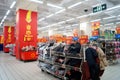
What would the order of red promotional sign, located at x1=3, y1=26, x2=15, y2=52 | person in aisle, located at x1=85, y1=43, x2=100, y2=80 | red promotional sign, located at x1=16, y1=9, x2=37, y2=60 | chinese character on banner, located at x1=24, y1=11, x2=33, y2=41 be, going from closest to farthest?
1. person in aisle, located at x1=85, y1=43, x2=100, y2=80
2. red promotional sign, located at x1=16, y1=9, x2=37, y2=60
3. chinese character on banner, located at x1=24, y1=11, x2=33, y2=41
4. red promotional sign, located at x1=3, y1=26, x2=15, y2=52

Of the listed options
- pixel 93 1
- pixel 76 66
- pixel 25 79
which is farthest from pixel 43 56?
pixel 93 1

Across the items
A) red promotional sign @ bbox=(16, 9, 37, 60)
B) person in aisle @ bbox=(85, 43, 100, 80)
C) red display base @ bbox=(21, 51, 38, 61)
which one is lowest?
red display base @ bbox=(21, 51, 38, 61)

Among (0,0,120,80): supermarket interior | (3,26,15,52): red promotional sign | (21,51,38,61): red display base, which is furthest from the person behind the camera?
(3,26,15,52): red promotional sign

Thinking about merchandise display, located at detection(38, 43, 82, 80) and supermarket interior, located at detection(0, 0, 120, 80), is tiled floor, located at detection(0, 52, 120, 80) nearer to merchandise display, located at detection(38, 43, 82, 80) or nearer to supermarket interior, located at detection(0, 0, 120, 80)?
supermarket interior, located at detection(0, 0, 120, 80)

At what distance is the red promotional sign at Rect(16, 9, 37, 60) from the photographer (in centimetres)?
899

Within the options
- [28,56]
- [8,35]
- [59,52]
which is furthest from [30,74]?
[8,35]

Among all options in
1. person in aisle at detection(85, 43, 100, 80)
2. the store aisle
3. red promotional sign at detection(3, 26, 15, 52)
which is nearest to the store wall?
red promotional sign at detection(3, 26, 15, 52)

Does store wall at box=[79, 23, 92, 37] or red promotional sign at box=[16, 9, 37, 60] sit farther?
store wall at box=[79, 23, 92, 37]

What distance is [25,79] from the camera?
4.62 m

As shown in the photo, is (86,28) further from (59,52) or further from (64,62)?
(64,62)

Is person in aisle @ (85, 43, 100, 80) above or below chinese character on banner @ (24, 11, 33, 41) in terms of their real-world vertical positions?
below

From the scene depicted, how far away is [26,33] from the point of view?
31.1 ft

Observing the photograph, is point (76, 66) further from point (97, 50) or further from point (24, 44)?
point (24, 44)

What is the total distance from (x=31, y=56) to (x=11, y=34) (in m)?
9.52
